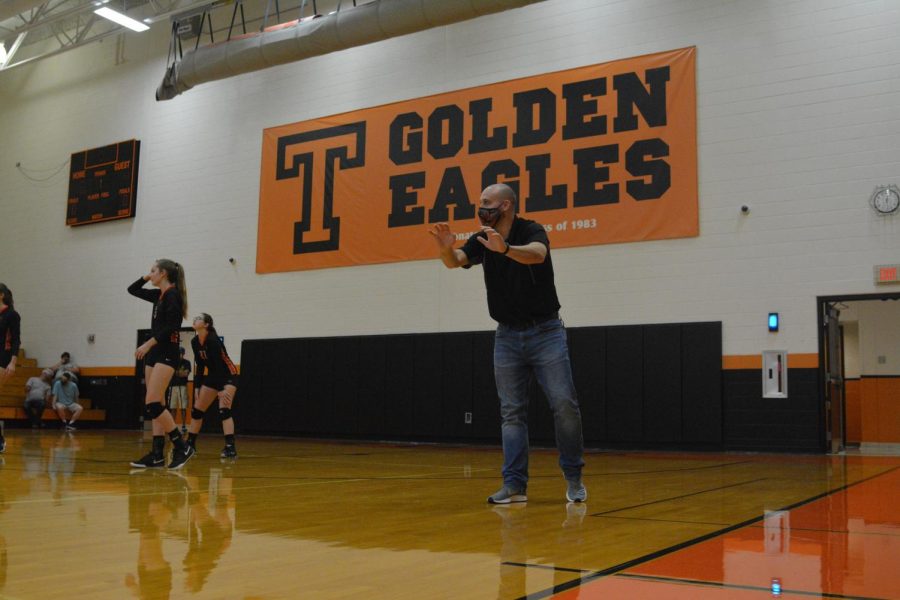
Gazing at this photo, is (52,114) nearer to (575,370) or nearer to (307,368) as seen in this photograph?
(307,368)

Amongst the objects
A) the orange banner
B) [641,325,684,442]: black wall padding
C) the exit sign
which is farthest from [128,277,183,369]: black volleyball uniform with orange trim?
the exit sign

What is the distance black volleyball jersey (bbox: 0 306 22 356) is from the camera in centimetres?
784

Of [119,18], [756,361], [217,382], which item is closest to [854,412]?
[756,361]

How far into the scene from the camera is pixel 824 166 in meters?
11.4

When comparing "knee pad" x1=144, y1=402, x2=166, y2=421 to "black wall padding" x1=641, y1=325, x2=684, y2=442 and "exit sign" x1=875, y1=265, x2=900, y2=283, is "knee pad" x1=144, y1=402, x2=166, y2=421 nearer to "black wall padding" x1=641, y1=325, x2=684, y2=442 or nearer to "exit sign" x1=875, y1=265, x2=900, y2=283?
"black wall padding" x1=641, y1=325, x2=684, y2=442

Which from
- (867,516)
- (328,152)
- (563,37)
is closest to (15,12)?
(328,152)

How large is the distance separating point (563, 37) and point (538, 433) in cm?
631

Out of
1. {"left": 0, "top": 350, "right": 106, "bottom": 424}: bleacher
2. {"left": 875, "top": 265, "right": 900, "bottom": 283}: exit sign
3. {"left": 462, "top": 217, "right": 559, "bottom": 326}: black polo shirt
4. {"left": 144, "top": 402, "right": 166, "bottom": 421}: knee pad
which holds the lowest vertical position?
{"left": 0, "top": 350, "right": 106, "bottom": 424}: bleacher

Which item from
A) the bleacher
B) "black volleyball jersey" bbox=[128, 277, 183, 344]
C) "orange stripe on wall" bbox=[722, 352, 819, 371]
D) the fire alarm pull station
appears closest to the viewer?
"black volleyball jersey" bbox=[128, 277, 183, 344]

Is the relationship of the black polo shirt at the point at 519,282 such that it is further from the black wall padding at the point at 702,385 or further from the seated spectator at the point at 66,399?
the seated spectator at the point at 66,399

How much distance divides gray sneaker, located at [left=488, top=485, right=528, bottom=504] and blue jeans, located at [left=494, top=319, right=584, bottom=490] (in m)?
0.03

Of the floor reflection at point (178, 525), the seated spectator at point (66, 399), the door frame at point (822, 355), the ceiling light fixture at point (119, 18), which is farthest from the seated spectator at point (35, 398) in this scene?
the door frame at point (822, 355)

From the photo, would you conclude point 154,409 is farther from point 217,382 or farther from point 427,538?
point 427,538

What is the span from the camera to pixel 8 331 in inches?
310
